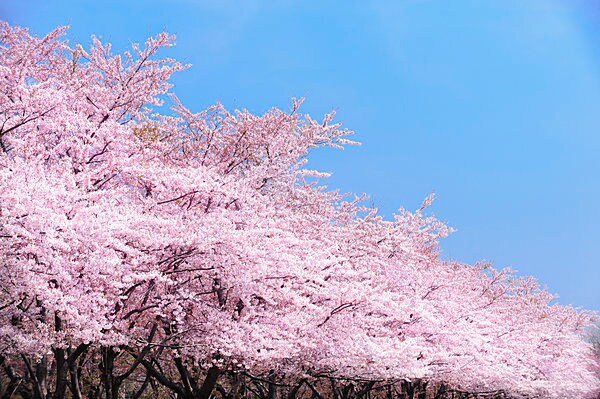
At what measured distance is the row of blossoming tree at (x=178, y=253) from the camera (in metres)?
8.52

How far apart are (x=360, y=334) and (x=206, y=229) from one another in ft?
16.4

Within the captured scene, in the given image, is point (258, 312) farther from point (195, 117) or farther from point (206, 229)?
point (195, 117)

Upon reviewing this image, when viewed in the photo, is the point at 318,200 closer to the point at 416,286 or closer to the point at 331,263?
the point at 331,263

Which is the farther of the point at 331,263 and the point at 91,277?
the point at 331,263

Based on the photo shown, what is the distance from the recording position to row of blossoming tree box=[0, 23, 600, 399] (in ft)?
27.9

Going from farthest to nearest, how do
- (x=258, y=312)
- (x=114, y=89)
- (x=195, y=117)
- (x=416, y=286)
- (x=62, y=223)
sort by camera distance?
(x=416, y=286) < (x=195, y=117) < (x=114, y=89) < (x=258, y=312) < (x=62, y=223)

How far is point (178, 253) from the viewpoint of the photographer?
10.4m

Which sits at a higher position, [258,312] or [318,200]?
[318,200]

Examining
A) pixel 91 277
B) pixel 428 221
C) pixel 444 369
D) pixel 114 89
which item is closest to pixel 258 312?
pixel 91 277

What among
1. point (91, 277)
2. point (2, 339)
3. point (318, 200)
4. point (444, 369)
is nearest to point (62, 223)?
point (91, 277)

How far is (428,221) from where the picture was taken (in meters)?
19.0

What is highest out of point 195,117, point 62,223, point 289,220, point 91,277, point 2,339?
point 195,117

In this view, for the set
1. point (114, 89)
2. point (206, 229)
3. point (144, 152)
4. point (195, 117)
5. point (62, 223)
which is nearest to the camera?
point (62, 223)

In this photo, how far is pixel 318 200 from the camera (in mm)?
15961
